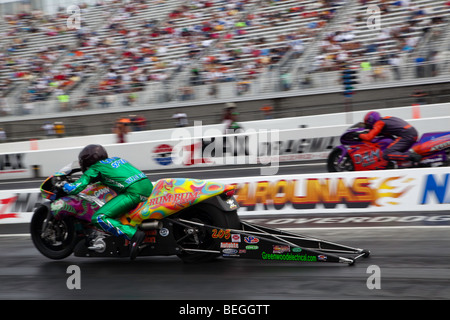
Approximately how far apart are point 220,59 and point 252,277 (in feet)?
65.3

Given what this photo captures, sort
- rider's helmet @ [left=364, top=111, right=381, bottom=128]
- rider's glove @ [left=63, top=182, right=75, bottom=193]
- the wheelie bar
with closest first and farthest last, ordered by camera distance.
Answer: the wheelie bar < rider's glove @ [left=63, top=182, right=75, bottom=193] < rider's helmet @ [left=364, top=111, right=381, bottom=128]

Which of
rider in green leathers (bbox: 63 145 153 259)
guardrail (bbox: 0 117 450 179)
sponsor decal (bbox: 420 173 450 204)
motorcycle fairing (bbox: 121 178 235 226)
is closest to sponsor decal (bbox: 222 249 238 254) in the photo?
motorcycle fairing (bbox: 121 178 235 226)

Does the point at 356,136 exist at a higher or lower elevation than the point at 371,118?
lower

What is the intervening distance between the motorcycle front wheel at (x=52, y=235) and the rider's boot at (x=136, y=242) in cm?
102

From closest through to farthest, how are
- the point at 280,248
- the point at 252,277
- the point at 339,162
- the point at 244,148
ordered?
the point at 252,277 < the point at 280,248 < the point at 339,162 < the point at 244,148

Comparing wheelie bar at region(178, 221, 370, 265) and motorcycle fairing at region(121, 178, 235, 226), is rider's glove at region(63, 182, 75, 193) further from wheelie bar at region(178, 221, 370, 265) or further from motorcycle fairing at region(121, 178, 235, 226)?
wheelie bar at region(178, 221, 370, 265)

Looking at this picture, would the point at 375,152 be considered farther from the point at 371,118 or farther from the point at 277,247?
the point at 277,247

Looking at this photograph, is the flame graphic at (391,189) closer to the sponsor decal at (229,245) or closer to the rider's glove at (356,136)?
the rider's glove at (356,136)

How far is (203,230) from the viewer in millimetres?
6906

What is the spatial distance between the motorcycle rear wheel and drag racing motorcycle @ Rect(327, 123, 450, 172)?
6.81 m

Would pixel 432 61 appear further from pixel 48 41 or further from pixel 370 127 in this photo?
pixel 48 41

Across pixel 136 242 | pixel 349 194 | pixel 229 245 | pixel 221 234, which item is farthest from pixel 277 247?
pixel 349 194

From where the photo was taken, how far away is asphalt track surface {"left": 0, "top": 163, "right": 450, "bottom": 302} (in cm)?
550
